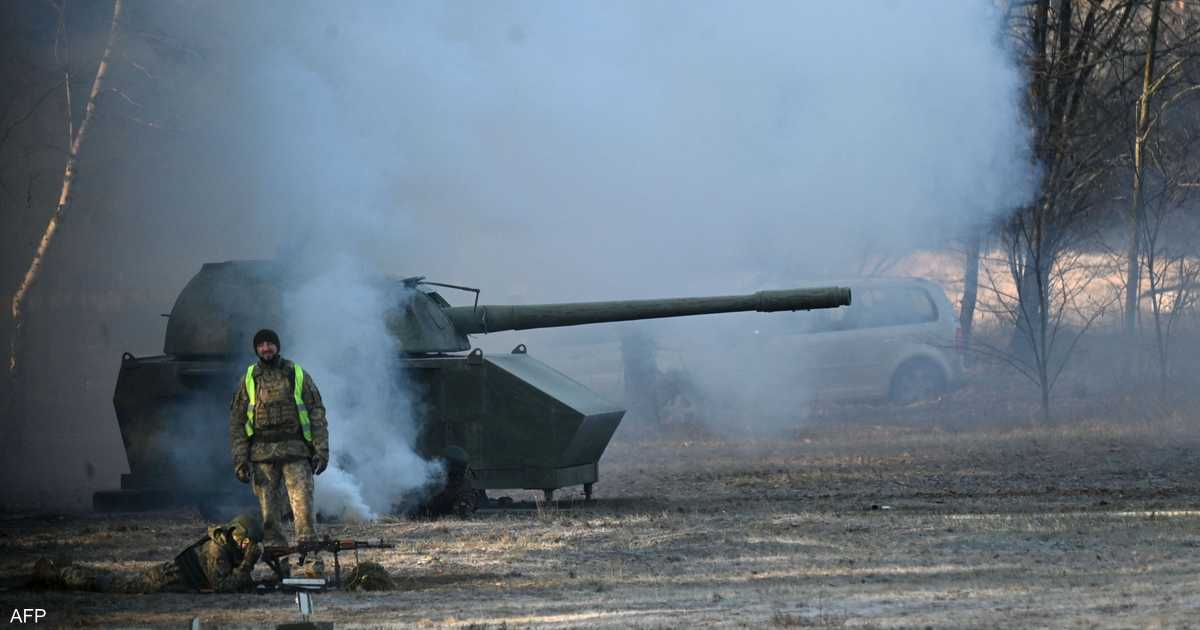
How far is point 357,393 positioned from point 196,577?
4.23m

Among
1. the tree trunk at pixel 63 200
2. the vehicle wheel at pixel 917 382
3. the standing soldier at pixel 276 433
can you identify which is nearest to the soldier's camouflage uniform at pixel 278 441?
the standing soldier at pixel 276 433

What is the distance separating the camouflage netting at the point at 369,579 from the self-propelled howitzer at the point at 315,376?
404cm

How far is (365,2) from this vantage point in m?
17.8

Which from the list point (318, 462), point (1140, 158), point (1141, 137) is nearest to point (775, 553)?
point (318, 462)

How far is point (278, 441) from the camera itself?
1105cm

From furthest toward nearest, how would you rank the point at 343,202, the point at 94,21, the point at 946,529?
the point at 94,21, the point at 343,202, the point at 946,529

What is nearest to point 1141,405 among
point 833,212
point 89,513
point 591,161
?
point 833,212

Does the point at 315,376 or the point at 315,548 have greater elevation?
the point at 315,376

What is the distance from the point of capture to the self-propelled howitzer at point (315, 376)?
14.2 metres

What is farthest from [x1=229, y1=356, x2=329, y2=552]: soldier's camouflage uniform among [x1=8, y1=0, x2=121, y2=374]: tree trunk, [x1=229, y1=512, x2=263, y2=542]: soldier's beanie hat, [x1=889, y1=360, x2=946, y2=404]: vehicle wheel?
[x1=889, y1=360, x2=946, y2=404]: vehicle wheel

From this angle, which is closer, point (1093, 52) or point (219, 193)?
point (219, 193)

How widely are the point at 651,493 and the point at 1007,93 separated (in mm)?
6177

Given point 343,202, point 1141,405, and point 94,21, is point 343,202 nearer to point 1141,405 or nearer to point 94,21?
point 94,21

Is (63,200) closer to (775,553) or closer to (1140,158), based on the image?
(775,553)
